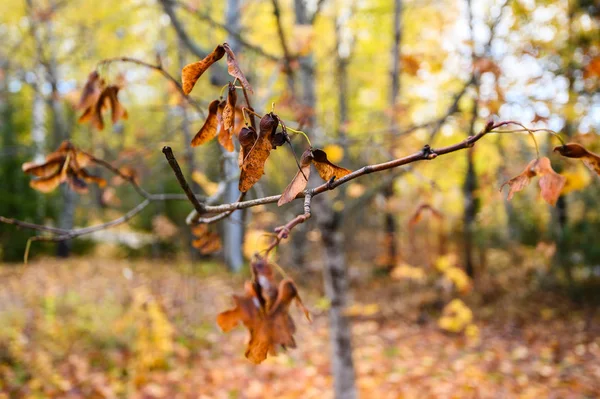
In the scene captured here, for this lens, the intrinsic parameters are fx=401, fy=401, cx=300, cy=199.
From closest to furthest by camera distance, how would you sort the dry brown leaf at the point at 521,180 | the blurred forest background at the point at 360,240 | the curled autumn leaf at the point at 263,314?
1. the dry brown leaf at the point at 521,180
2. the curled autumn leaf at the point at 263,314
3. the blurred forest background at the point at 360,240

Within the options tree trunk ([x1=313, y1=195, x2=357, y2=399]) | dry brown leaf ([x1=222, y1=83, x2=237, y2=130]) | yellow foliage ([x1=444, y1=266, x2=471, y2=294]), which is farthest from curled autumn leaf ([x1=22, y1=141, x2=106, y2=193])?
yellow foliage ([x1=444, y1=266, x2=471, y2=294])

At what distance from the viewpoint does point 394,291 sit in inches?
292

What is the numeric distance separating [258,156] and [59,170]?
75 cm

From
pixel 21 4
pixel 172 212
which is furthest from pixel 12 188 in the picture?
pixel 21 4

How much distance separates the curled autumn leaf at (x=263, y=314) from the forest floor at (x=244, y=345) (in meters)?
2.34

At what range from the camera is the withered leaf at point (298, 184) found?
1.92 feet

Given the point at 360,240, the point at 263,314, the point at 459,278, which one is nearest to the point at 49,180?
the point at 263,314

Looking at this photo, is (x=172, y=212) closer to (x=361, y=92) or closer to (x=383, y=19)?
(x=361, y=92)

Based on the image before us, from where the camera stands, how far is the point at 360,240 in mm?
9594

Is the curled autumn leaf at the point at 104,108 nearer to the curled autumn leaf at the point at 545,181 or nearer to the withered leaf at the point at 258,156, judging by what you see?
the withered leaf at the point at 258,156

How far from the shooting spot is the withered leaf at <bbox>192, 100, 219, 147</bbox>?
0.75m

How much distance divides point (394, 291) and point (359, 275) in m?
1.17

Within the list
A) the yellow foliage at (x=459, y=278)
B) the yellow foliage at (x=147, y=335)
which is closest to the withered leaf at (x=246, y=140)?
the yellow foliage at (x=147, y=335)

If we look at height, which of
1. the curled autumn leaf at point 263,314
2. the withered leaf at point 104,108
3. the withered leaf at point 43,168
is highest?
the withered leaf at point 104,108
